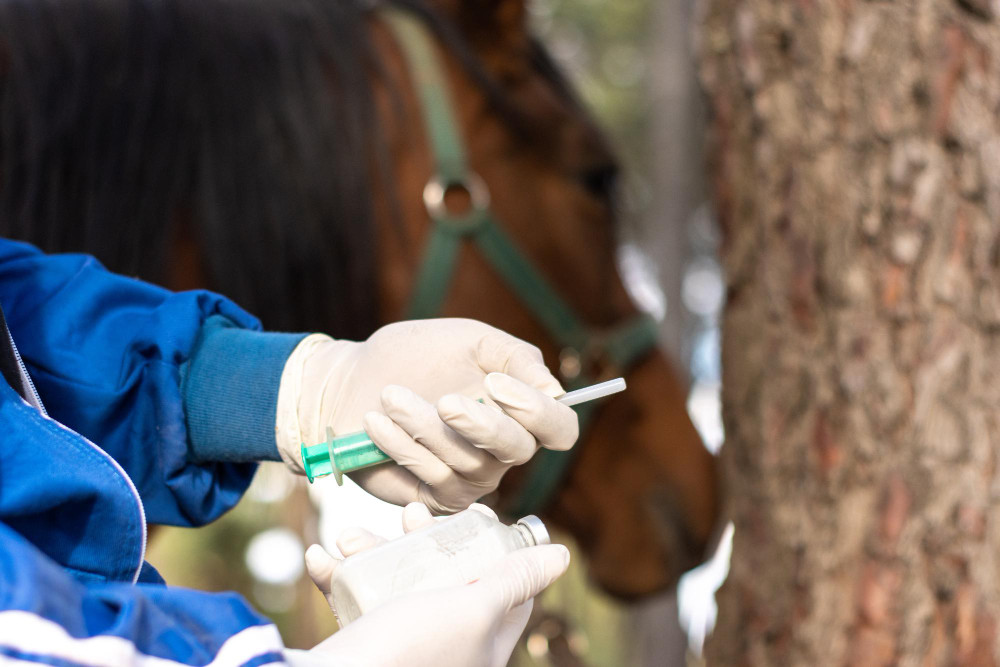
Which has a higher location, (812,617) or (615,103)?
(812,617)

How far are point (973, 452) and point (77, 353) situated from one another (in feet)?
3.10

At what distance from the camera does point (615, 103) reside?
5168 mm

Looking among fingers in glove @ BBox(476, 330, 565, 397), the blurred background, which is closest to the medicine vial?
fingers in glove @ BBox(476, 330, 565, 397)

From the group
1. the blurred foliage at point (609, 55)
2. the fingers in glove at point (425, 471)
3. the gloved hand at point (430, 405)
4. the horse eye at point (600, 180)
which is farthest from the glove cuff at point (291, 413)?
the blurred foliage at point (609, 55)

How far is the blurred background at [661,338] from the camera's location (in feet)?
7.67

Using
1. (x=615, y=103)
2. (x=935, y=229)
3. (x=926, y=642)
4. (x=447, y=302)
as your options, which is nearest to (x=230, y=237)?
(x=447, y=302)

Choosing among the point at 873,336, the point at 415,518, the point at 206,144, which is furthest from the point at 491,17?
the point at 415,518

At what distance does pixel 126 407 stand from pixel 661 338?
1.90 m

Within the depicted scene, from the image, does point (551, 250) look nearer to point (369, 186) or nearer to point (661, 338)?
point (369, 186)

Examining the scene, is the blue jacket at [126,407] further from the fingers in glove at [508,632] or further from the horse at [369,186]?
the horse at [369,186]

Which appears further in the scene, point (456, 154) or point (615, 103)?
point (615, 103)

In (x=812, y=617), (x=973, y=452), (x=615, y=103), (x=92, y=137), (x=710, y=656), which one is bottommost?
(x=615, y=103)

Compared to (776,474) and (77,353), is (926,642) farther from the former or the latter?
(77,353)

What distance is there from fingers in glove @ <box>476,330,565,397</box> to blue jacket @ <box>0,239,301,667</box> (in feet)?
0.67
